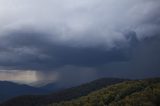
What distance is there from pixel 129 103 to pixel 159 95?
64.3 ft

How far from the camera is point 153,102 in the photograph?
189 metres

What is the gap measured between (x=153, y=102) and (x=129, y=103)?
17.1m

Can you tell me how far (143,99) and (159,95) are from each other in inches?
420

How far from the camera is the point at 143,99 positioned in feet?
642

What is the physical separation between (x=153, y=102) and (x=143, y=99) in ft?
28.0

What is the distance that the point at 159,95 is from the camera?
197 metres

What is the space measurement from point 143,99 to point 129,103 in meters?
9.62

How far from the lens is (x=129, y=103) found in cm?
19962
